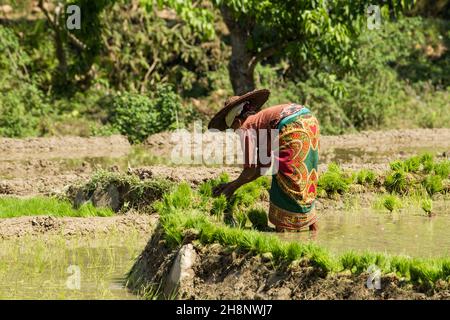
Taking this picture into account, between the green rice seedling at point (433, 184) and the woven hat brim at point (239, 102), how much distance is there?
278 centimetres

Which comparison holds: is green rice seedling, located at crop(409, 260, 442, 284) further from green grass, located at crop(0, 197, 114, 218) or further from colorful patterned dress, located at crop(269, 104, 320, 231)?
green grass, located at crop(0, 197, 114, 218)

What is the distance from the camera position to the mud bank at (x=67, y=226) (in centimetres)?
959

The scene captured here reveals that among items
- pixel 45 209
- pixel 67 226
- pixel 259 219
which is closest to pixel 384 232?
pixel 259 219

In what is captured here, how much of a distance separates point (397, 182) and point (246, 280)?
4.28 meters

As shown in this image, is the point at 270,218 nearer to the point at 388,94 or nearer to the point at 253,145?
the point at 253,145

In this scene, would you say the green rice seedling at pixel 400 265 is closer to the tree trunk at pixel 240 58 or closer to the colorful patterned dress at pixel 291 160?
the colorful patterned dress at pixel 291 160

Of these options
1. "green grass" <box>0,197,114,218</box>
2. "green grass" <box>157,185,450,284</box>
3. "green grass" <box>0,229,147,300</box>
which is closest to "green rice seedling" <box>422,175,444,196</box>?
"green grass" <box>0,229,147,300</box>

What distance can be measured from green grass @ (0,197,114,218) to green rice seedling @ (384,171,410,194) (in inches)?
116

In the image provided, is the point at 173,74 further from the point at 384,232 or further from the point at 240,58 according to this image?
the point at 384,232

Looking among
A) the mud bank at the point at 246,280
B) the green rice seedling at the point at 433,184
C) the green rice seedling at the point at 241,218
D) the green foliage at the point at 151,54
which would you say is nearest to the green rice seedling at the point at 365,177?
the green rice seedling at the point at 433,184

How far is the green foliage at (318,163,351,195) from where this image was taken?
10.5 metres

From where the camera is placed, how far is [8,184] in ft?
39.5
